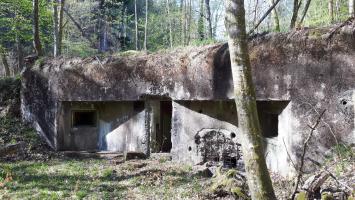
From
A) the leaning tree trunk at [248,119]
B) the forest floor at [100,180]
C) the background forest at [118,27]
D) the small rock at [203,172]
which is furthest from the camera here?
the background forest at [118,27]

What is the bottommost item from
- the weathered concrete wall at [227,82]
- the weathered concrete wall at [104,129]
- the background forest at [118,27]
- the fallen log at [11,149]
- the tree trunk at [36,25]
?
the fallen log at [11,149]

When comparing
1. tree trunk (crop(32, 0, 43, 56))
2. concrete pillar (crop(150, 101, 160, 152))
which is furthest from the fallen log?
tree trunk (crop(32, 0, 43, 56))

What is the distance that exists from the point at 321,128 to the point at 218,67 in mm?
2833

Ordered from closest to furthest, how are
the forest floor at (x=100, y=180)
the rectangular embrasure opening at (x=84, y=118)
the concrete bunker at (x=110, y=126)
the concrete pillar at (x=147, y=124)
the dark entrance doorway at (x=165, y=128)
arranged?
1. the forest floor at (x=100, y=180)
2. the concrete pillar at (x=147, y=124)
3. the concrete bunker at (x=110, y=126)
4. the dark entrance doorway at (x=165, y=128)
5. the rectangular embrasure opening at (x=84, y=118)

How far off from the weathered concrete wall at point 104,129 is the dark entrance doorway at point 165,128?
0.78 meters

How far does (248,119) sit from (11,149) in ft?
26.0

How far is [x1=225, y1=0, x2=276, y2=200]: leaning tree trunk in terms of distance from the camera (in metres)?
4.31

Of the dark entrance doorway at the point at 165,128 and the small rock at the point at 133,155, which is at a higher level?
the dark entrance doorway at the point at 165,128

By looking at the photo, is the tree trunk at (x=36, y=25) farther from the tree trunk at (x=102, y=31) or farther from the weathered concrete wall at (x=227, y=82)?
the tree trunk at (x=102, y=31)

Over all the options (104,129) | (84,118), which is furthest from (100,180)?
(84,118)

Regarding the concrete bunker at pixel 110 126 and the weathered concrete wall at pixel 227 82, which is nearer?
the weathered concrete wall at pixel 227 82

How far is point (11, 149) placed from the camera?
10125mm

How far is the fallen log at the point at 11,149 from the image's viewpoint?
995cm

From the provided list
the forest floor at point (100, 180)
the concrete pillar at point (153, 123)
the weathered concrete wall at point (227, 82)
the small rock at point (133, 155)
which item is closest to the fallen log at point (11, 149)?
the forest floor at point (100, 180)
